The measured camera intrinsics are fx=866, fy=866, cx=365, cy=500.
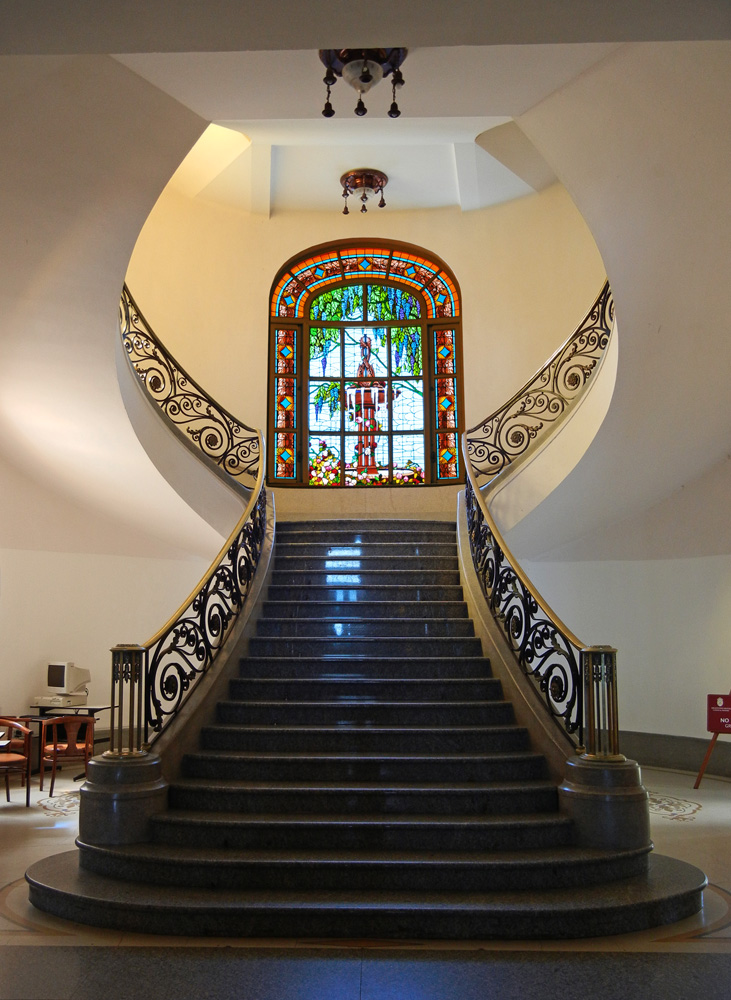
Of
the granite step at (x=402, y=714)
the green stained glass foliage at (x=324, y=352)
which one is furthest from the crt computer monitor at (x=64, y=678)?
the green stained glass foliage at (x=324, y=352)

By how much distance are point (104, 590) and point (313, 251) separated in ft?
15.8

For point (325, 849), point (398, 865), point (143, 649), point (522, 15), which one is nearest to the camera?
point (522, 15)

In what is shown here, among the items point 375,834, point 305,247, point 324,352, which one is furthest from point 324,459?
point 375,834

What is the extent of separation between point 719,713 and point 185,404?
5.65 metres

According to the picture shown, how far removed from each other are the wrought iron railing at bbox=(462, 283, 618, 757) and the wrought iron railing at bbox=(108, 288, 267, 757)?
1897 mm

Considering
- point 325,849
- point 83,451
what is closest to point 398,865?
point 325,849

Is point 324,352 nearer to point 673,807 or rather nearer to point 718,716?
point 718,716

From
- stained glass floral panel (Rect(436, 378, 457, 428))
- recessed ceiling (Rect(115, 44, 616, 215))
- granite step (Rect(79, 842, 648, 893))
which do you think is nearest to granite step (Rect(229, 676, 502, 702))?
granite step (Rect(79, 842, 648, 893))

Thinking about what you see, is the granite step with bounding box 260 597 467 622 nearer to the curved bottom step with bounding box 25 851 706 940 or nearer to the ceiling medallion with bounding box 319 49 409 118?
the curved bottom step with bounding box 25 851 706 940

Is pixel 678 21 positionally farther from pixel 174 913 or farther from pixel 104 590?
pixel 104 590

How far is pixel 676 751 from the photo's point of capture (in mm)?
8492

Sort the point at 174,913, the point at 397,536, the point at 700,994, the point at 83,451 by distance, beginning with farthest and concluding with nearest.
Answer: the point at 397,536 → the point at 83,451 → the point at 174,913 → the point at 700,994

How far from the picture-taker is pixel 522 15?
2.58 m

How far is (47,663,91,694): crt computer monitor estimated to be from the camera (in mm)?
8523
